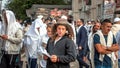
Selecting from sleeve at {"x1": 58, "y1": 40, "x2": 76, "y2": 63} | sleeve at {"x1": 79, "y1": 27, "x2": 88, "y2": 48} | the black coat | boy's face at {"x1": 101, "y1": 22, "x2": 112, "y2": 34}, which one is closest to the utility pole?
sleeve at {"x1": 79, "y1": 27, "x2": 88, "y2": 48}

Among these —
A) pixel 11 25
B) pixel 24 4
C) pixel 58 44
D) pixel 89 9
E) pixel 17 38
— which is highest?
pixel 58 44

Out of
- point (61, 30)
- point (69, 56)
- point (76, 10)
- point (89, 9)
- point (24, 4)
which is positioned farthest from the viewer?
point (24, 4)

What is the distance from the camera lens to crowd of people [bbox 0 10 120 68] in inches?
298

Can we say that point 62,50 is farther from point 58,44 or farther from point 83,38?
point 83,38

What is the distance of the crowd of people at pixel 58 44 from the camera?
298 inches

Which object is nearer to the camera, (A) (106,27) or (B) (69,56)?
(B) (69,56)

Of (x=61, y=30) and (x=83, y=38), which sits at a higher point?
(x=61, y=30)

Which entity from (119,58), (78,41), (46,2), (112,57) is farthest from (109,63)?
(46,2)

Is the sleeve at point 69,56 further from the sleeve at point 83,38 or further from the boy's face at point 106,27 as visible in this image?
the sleeve at point 83,38

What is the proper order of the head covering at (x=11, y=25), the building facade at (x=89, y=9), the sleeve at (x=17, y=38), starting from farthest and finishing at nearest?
the building facade at (x=89, y=9) → the head covering at (x=11, y=25) → the sleeve at (x=17, y=38)

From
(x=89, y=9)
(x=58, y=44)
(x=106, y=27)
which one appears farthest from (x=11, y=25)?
(x=89, y=9)

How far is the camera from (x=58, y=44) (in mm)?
7586

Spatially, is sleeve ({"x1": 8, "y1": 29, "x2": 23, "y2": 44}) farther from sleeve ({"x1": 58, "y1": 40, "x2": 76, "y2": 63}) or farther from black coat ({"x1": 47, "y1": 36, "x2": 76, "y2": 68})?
sleeve ({"x1": 58, "y1": 40, "x2": 76, "y2": 63})

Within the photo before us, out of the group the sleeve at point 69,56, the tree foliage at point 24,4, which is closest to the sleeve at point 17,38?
the sleeve at point 69,56
